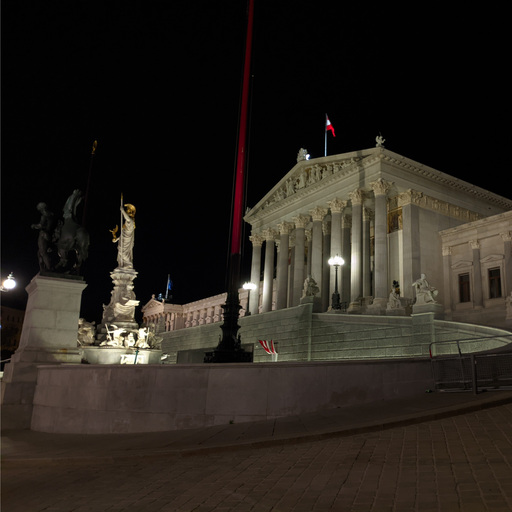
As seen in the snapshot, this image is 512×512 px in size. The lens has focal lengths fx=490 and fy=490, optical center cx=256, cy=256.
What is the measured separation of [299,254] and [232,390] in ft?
133

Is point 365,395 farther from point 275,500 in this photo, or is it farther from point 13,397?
point 13,397

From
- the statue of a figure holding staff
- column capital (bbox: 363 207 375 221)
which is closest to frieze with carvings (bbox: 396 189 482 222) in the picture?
column capital (bbox: 363 207 375 221)

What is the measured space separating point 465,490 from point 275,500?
2165 millimetres

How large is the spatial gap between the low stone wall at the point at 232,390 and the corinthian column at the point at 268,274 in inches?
1644

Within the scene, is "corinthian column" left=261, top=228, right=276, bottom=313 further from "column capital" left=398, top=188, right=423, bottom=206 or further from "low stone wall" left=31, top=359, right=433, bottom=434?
"low stone wall" left=31, top=359, right=433, bottom=434

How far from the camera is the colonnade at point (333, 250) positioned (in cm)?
4122

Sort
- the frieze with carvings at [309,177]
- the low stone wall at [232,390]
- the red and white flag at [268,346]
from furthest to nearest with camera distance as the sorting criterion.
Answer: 1. the frieze with carvings at [309,177]
2. the red and white flag at [268,346]
3. the low stone wall at [232,390]

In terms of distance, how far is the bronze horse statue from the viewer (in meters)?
15.9

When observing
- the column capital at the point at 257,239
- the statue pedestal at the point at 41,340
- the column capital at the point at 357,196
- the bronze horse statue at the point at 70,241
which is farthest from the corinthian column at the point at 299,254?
the statue pedestal at the point at 41,340

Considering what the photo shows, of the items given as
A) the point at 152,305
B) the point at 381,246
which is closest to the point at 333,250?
the point at 381,246

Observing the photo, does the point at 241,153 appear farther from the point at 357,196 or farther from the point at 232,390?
the point at 357,196

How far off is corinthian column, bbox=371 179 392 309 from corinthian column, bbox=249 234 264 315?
61.0 ft


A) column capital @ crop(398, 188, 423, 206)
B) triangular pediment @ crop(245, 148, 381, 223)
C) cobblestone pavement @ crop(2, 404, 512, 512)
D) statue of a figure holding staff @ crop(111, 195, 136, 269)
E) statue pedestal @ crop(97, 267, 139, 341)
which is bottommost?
cobblestone pavement @ crop(2, 404, 512, 512)

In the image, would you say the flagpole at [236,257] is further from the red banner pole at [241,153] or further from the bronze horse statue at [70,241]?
the bronze horse statue at [70,241]
